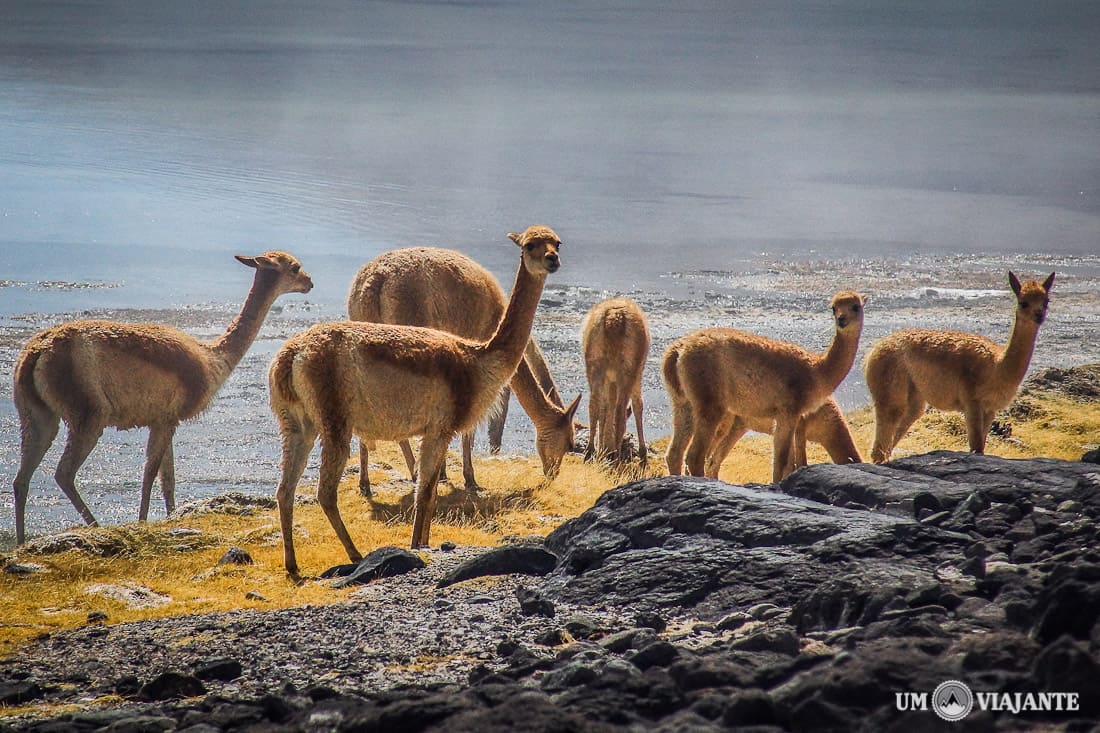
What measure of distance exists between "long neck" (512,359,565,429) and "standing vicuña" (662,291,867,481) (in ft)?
5.97

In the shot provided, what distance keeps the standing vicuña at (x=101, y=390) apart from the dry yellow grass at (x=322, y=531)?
1.24 m

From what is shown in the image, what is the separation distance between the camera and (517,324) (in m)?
10.2

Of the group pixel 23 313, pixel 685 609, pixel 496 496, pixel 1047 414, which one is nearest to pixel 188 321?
pixel 23 313

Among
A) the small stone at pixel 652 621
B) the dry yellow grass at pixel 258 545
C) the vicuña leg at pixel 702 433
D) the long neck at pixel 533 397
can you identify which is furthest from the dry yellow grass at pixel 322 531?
the small stone at pixel 652 621

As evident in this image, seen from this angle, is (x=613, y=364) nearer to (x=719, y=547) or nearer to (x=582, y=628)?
(x=719, y=547)

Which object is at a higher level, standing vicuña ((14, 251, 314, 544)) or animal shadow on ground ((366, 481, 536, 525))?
standing vicuña ((14, 251, 314, 544))

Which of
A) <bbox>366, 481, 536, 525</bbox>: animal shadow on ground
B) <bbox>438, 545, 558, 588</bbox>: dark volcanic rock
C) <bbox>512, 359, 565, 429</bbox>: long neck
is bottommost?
<bbox>366, 481, 536, 525</bbox>: animal shadow on ground

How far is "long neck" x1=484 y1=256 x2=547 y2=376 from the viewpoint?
10.0 metres

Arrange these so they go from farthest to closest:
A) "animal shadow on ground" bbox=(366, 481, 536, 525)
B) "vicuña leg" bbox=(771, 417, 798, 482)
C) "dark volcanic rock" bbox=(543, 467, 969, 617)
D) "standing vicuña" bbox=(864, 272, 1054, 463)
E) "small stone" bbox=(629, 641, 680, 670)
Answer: "standing vicuña" bbox=(864, 272, 1054, 463) → "animal shadow on ground" bbox=(366, 481, 536, 525) → "vicuña leg" bbox=(771, 417, 798, 482) → "dark volcanic rock" bbox=(543, 467, 969, 617) → "small stone" bbox=(629, 641, 680, 670)

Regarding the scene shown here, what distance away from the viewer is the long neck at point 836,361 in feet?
37.8

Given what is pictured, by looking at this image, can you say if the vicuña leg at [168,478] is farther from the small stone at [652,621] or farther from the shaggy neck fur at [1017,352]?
the shaggy neck fur at [1017,352]

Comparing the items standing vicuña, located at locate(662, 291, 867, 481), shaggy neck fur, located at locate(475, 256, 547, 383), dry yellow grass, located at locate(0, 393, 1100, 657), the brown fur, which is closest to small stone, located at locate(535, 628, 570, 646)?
dry yellow grass, located at locate(0, 393, 1100, 657)

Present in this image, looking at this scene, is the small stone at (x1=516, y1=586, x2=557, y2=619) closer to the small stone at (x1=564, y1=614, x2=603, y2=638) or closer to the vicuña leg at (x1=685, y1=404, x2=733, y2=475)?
the small stone at (x1=564, y1=614, x2=603, y2=638)

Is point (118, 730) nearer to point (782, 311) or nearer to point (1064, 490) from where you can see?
point (1064, 490)
